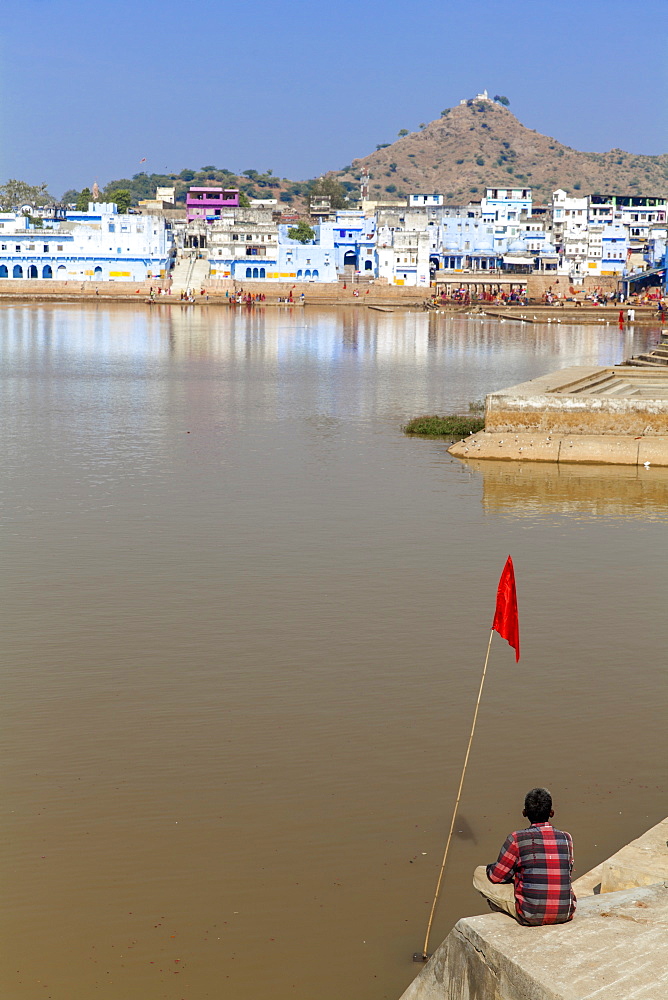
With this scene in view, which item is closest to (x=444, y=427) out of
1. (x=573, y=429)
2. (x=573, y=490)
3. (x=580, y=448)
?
→ (x=573, y=429)

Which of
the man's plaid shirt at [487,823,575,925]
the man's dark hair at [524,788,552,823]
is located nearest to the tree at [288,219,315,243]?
the man's dark hair at [524,788,552,823]

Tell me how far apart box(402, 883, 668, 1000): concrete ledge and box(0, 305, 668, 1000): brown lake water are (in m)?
0.80

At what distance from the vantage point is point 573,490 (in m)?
14.8

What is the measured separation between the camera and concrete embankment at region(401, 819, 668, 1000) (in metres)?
3.54

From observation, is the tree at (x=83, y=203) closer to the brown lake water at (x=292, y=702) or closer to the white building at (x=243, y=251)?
the white building at (x=243, y=251)

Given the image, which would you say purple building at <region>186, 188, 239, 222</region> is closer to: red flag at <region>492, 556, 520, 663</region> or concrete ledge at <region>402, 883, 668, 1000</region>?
red flag at <region>492, 556, 520, 663</region>

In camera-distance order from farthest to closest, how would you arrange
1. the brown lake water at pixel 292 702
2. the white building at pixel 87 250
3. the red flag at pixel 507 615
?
the white building at pixel 87 250, the red flag at pixel 507 615, the brown lake water at pixel 292 702

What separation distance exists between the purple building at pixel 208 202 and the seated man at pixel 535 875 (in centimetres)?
9400

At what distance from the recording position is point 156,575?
10.5 metres

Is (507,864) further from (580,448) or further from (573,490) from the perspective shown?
(580,448)

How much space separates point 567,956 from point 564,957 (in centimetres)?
1

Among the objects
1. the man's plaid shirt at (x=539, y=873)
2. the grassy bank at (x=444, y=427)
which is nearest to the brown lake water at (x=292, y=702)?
the man's plaid shirt at (x=539, y=873)

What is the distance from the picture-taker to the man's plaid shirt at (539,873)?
3.99 m

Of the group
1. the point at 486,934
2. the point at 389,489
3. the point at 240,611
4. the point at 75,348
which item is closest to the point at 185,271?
the point at 75,348
